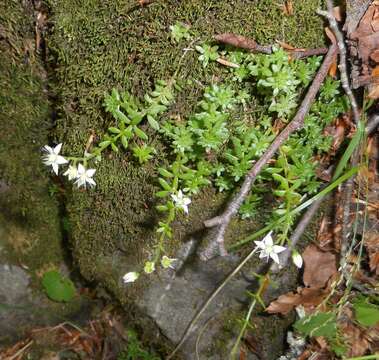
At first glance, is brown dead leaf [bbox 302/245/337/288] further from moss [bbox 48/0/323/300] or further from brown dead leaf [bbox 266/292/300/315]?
moss [bbox 48/0/323/300]

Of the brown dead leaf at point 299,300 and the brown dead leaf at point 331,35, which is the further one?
the brown dead leaf at point 299,300

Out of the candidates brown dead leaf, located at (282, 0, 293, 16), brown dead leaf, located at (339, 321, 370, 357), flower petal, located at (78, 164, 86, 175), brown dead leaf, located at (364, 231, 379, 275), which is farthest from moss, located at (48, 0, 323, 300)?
brown dead leaf, located at (339, 321, 370, 357)

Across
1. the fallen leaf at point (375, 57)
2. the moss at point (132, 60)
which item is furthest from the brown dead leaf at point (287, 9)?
the fallen leaf at point (375, 57)

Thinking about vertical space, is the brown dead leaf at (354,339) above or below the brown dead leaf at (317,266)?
below

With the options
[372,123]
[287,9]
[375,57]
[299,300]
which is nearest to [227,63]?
[287,9]

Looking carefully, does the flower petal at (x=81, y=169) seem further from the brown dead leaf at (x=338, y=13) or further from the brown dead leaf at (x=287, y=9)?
the brown dead leaf at (x=338, y=13)

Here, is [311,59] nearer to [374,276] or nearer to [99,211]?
[374,276]

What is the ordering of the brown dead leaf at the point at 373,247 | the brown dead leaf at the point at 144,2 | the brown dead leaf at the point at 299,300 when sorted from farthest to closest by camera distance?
1. the brown dead leaf at the point at 299,300
2. the brown dead leaf at the point at 373,247
3. the brown dead leaf at the point at 144,2
